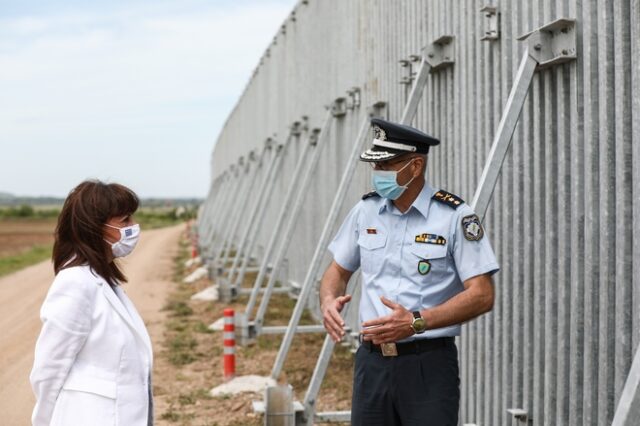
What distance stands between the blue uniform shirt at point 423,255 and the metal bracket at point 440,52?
3205 mm

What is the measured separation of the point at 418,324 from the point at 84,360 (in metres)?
1.29

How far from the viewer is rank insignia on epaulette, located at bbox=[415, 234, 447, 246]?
3.91 m

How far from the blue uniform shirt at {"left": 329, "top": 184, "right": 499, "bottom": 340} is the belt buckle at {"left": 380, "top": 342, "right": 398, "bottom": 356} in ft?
0.38

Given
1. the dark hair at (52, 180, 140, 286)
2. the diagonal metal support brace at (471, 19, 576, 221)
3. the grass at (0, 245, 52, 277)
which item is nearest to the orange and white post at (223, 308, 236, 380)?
the diagonal metal support brace at (471, 19, 576, 221)

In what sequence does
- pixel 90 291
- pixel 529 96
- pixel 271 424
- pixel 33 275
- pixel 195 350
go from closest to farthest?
pixel 90 291
pixel 529 96
pixel 271 424
pixel 195 350
pixel 33 275

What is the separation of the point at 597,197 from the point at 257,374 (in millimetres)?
5967

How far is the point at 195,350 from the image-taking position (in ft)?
39.1

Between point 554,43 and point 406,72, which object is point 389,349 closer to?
point 554,43

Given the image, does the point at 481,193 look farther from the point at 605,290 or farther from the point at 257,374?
the point at 257,374

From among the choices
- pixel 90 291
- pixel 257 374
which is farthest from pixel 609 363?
pixel 257 374

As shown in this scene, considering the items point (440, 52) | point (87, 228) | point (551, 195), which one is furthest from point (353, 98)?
point (87, 228)

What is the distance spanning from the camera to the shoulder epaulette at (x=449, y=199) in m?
3.95

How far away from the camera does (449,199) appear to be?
3.98 metres

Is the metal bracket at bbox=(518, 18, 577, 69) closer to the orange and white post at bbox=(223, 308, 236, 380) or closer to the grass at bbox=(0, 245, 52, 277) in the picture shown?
the orange and white post at bbox=(223, 308, 236, 380)
